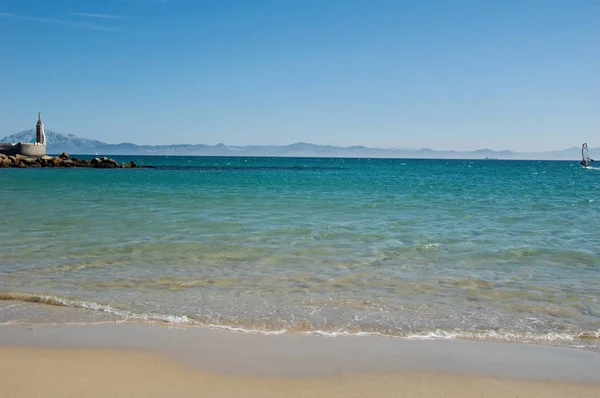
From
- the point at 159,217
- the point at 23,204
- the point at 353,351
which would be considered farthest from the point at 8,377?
the point at 23,204

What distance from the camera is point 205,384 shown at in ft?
14.9

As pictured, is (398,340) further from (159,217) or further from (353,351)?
(159,217)

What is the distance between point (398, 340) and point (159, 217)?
12516 mm

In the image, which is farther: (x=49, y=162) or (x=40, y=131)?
(x=40, y=131)

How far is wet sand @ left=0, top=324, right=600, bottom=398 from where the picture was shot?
14.6 feet

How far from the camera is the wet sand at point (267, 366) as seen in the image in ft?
14.6

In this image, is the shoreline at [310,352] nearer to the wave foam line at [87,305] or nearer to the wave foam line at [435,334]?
the wave foam line at [435,334]

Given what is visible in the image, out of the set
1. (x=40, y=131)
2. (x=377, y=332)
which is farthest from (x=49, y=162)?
(x=377, y=332)

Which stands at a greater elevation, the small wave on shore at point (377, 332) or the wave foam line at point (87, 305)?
the wave foam line at point (87, 305)

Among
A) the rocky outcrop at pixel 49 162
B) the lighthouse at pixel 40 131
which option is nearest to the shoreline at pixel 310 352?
the rocky outcrop at pixel 49 162

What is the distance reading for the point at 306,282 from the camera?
8.34 metres

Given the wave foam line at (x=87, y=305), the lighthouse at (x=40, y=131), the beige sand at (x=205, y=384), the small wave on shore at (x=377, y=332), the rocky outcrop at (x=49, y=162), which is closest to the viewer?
the beige sand at (x=205, y=384)

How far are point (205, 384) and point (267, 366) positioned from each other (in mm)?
683

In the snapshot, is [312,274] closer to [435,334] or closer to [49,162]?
[435,334]
